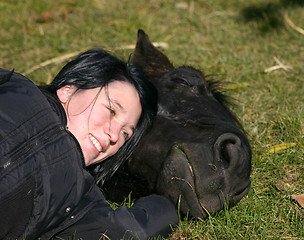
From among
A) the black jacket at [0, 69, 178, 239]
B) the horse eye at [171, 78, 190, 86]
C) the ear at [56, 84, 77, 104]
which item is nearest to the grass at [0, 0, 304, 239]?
the black jacket at [0, 69, 178, 239]

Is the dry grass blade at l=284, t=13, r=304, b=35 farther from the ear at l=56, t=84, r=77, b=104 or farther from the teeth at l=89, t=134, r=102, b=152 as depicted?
the teeth at l=89, t=134, r=102, b=152

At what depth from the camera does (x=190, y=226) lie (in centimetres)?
300

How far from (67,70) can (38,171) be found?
100cm

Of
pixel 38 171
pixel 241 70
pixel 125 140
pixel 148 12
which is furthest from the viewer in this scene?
pixel 148 12

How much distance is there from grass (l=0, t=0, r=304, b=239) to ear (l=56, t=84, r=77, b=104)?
4.03 ft

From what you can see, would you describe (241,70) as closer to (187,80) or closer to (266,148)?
(266,148)

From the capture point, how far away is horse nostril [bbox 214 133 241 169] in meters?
2.77

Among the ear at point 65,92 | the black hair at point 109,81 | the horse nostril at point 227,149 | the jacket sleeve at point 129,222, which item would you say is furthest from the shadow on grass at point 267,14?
the jacket sleeve at point 129,222

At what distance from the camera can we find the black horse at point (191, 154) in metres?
2.80

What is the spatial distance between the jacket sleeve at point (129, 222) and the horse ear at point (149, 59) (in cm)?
125

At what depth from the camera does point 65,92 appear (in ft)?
11.0

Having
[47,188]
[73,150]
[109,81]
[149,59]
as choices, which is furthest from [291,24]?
[47,188]

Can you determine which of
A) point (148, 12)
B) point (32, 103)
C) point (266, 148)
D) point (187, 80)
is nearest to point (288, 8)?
point (148, 12)

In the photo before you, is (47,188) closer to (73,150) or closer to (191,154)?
(73,150)
